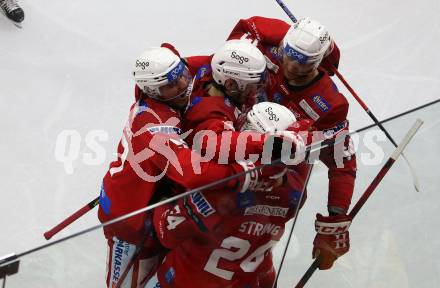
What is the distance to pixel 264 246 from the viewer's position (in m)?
2.09

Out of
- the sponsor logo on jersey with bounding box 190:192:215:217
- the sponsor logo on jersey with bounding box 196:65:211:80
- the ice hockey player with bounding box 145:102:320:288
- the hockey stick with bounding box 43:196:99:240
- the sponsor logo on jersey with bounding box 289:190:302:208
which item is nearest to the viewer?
the sponsor logo on jersey with bounding box 190:192:215:217

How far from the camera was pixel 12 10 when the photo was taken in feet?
14.3

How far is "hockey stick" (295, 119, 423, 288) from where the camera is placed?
1.81 meters

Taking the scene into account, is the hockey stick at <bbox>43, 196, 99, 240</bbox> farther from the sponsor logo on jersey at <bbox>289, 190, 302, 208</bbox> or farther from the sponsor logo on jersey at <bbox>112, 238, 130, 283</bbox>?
the sponsor logo on jersey at <bbox>289, 190, 302, 208</bbox>

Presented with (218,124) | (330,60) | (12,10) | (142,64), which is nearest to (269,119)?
(218,124)

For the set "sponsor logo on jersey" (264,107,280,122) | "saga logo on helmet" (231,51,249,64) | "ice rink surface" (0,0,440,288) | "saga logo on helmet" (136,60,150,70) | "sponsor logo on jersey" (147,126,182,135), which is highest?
"sponsor logo on jersey" (264,107,280,122)

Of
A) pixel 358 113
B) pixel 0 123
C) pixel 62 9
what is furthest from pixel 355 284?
pixel 62 9

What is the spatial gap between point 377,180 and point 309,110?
2.72 feet

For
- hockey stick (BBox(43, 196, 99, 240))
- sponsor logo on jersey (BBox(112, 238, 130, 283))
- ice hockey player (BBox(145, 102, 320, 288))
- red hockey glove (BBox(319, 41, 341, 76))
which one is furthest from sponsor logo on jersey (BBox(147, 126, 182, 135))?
red hockey glove (BBox(319, 41, 341, 76))

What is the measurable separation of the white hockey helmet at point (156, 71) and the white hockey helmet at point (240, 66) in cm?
13

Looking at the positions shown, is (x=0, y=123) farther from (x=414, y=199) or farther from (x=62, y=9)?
(x=414, y=199)

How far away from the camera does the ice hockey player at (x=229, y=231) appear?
1786 mm

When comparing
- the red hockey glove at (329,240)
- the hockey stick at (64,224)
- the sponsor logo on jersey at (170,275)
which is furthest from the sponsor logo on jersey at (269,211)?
the hockey stick at (64,224)

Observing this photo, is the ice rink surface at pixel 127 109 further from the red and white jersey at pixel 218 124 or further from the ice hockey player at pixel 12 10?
the red and white jersey at pixel 218 124
